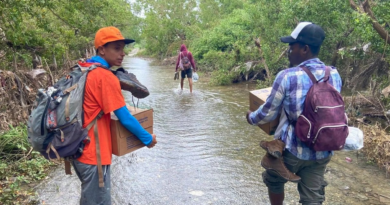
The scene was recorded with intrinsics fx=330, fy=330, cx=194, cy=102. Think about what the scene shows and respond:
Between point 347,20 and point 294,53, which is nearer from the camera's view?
point 294,53

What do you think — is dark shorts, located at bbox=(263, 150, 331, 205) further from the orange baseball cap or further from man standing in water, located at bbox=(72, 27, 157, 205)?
the orange baseball cap

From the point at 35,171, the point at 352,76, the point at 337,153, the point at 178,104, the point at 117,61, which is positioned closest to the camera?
the point at 117,61

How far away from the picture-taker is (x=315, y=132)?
2615 millimetres

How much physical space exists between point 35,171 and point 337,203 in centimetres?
429

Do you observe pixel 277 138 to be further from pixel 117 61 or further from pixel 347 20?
pixel 347 20

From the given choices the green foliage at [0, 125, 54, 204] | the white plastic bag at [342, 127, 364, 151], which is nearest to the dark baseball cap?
the white plastic bag at [342, 127, 364, 151]

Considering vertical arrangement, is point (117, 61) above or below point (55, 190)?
above

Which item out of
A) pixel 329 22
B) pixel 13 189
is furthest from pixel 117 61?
pixel 329 22

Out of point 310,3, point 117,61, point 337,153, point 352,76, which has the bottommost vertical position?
point 337,153

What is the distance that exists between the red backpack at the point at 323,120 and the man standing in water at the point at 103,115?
135 cm

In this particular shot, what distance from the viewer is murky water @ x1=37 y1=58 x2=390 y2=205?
13.9 ft

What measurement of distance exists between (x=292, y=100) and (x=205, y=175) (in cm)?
253

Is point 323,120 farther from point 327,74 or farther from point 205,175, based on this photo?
point 205,175

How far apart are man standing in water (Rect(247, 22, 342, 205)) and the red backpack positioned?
0.28 feet
